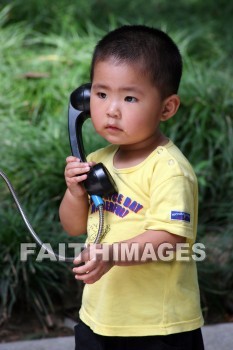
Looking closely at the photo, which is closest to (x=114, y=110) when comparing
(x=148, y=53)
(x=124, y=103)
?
(x=124, y=103)

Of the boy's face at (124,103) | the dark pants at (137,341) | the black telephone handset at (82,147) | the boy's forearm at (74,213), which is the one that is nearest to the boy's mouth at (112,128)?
the boy's face at (124,103)

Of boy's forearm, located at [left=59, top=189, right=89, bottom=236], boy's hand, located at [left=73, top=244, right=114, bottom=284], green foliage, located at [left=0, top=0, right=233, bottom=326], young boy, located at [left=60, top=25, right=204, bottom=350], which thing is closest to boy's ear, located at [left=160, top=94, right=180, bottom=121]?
young boy, located at [left=60, top=25, right=204, bottom=350]

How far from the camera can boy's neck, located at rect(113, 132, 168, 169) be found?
7.99 ft

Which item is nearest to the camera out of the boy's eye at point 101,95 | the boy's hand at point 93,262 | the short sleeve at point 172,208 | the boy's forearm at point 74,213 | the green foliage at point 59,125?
the boy's hand at point 93,262

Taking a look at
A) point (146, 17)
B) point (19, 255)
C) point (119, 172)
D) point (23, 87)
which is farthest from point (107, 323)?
point (146, 17)

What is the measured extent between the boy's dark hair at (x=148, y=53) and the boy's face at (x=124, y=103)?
24 millimetres

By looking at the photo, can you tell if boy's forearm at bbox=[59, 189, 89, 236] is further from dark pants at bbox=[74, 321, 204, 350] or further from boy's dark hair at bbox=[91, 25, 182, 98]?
boy's dark hair at bbox=[91, 25, 182, 98]

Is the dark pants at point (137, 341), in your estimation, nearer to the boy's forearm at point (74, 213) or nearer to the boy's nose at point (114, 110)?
the boy's forearm at point (74, 213)

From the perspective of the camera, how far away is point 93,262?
6.99ft

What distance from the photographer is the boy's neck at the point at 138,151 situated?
2436 millimetres

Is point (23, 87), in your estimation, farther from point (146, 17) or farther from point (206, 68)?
point (146, 17)

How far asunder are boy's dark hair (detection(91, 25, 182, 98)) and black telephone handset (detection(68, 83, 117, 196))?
7.8 inches

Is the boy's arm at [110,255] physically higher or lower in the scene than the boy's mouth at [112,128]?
lower

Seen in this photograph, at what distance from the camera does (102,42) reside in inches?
95.7
